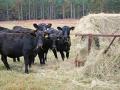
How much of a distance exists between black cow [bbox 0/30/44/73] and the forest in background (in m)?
67.9

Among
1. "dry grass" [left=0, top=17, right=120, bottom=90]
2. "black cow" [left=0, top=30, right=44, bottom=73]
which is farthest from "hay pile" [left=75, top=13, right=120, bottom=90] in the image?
"black cow" [left=0, top=30, right=44, bottom=73]

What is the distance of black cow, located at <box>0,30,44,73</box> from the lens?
42.3ft

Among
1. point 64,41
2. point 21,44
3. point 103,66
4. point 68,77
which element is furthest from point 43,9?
point 103,66

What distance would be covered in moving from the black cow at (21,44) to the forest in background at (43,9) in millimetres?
67914

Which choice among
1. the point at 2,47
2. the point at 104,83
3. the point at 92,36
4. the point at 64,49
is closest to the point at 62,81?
the point at 104,83

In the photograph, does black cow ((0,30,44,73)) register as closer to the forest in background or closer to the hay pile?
the hay pile

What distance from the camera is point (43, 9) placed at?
294ft

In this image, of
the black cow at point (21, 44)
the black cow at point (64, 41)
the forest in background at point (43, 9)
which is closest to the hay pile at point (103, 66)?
the black cow at point (21, 44)

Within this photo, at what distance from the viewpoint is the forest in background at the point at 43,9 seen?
274 feet

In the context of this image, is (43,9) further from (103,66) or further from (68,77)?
(103,66)

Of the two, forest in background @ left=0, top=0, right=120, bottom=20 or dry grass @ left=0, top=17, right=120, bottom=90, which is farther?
forest in background @ left=0, top=0, right=120, bottom=20

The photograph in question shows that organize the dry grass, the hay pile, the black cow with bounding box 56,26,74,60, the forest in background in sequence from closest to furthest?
the dry grass → the hay pile → the black cow with bounding box 56,26,74,60 → the forest in background

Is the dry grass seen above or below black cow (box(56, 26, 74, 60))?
below

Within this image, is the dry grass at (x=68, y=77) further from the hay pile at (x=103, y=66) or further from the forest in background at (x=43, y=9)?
the forest in background at (x=43, y=9)
